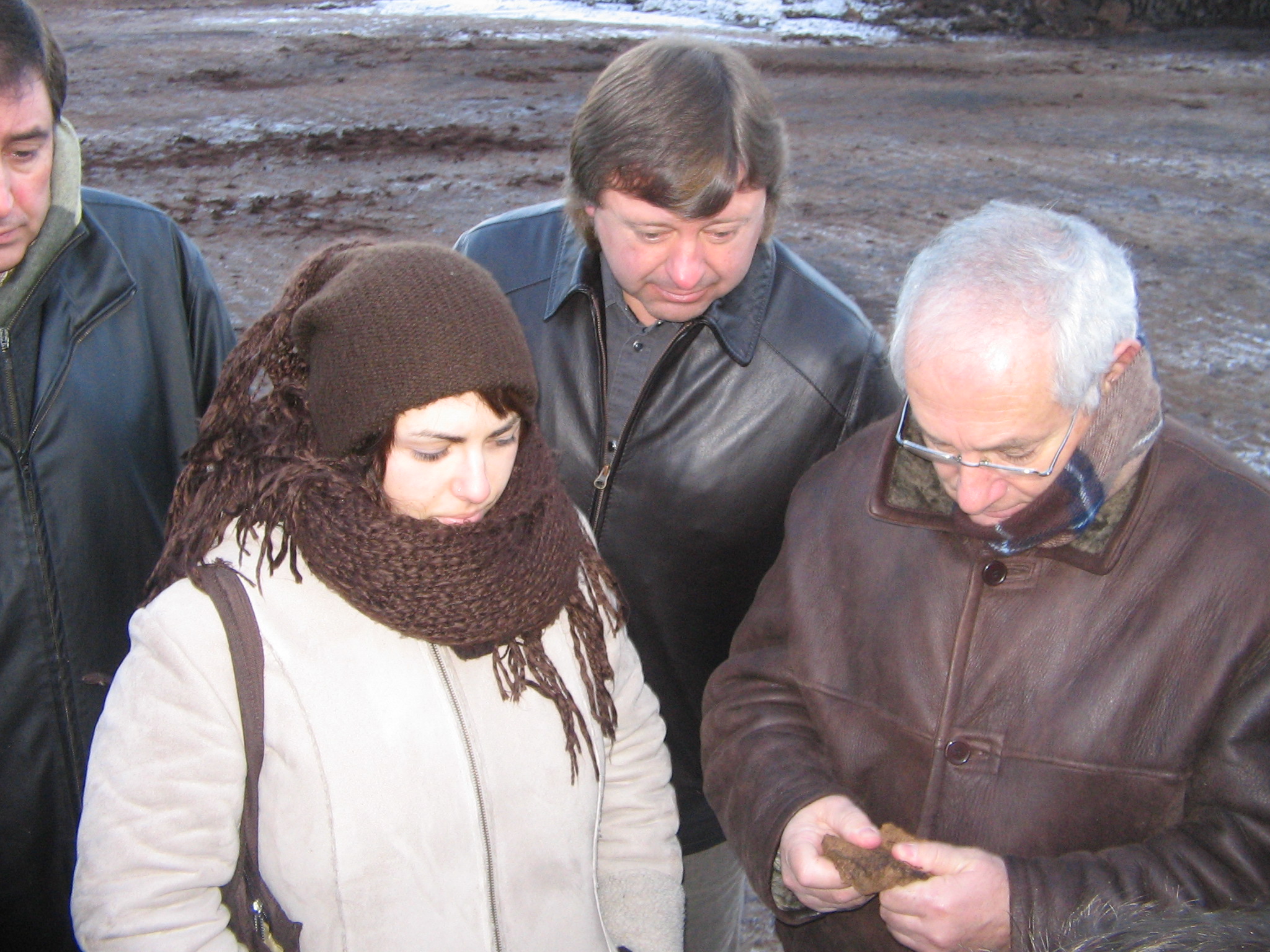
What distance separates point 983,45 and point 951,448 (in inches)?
495

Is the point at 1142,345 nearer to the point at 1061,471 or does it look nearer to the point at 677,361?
the point at 1061,471

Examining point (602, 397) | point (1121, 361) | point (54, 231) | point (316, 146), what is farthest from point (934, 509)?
point (316, 146)

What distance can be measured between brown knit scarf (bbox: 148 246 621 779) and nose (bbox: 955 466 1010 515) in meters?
0.64

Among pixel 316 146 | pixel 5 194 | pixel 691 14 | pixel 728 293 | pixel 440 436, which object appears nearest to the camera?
pixel 440 436

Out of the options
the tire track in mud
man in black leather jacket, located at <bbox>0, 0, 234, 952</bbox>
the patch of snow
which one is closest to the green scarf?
man in black leather jacket, located at <bbox>0, 0, 234, 952</bbox>

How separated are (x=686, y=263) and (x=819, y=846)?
1.12 m

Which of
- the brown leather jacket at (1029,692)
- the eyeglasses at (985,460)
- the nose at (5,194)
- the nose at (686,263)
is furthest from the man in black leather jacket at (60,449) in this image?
the eyeglasses at (985,460)

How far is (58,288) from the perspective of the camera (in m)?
2.32

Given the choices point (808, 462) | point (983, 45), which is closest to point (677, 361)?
point (808, 462)

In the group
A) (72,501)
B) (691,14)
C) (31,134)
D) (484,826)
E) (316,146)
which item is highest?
(31,134)

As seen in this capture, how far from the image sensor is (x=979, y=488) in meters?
1.96

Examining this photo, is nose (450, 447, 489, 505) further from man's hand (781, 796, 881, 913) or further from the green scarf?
the green scarf

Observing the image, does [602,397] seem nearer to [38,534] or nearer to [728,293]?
[728,293]

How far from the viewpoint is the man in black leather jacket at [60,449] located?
2.22 meters
